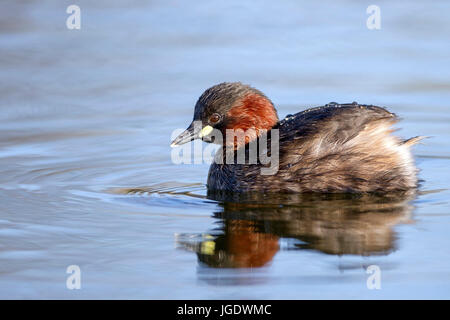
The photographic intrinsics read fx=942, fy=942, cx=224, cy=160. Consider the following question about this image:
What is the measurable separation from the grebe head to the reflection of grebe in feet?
2.37

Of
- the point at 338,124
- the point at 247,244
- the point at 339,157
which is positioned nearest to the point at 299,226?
the point at 247,244

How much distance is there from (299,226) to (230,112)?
1.86 m

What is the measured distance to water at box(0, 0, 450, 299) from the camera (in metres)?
6.71

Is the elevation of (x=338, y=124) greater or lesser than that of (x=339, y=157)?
greater

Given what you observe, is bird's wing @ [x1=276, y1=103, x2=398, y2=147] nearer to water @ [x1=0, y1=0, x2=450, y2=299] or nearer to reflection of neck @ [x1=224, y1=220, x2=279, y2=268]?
water @ [x1=0, y1=0, x2=450, y2=299]

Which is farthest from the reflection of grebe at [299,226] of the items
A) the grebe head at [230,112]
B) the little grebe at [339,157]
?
the grebe head at [230,112]

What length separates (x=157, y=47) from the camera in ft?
46.4

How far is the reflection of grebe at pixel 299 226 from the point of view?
23.4 feet

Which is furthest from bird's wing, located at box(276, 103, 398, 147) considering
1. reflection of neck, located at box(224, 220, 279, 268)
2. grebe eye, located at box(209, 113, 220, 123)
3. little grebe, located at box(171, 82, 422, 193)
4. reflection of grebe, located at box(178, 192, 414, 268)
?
reflection of neck, located at box(224, 220, 279, 268)

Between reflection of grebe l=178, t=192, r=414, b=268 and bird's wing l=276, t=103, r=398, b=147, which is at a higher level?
bird's wing l=276, t=103, r=398, b=147

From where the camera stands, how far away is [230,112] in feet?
30.1

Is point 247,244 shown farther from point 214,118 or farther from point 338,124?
point 214,118

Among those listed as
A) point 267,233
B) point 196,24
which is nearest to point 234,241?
point 267,233

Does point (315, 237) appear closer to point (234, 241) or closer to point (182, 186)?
point (234, 241)
